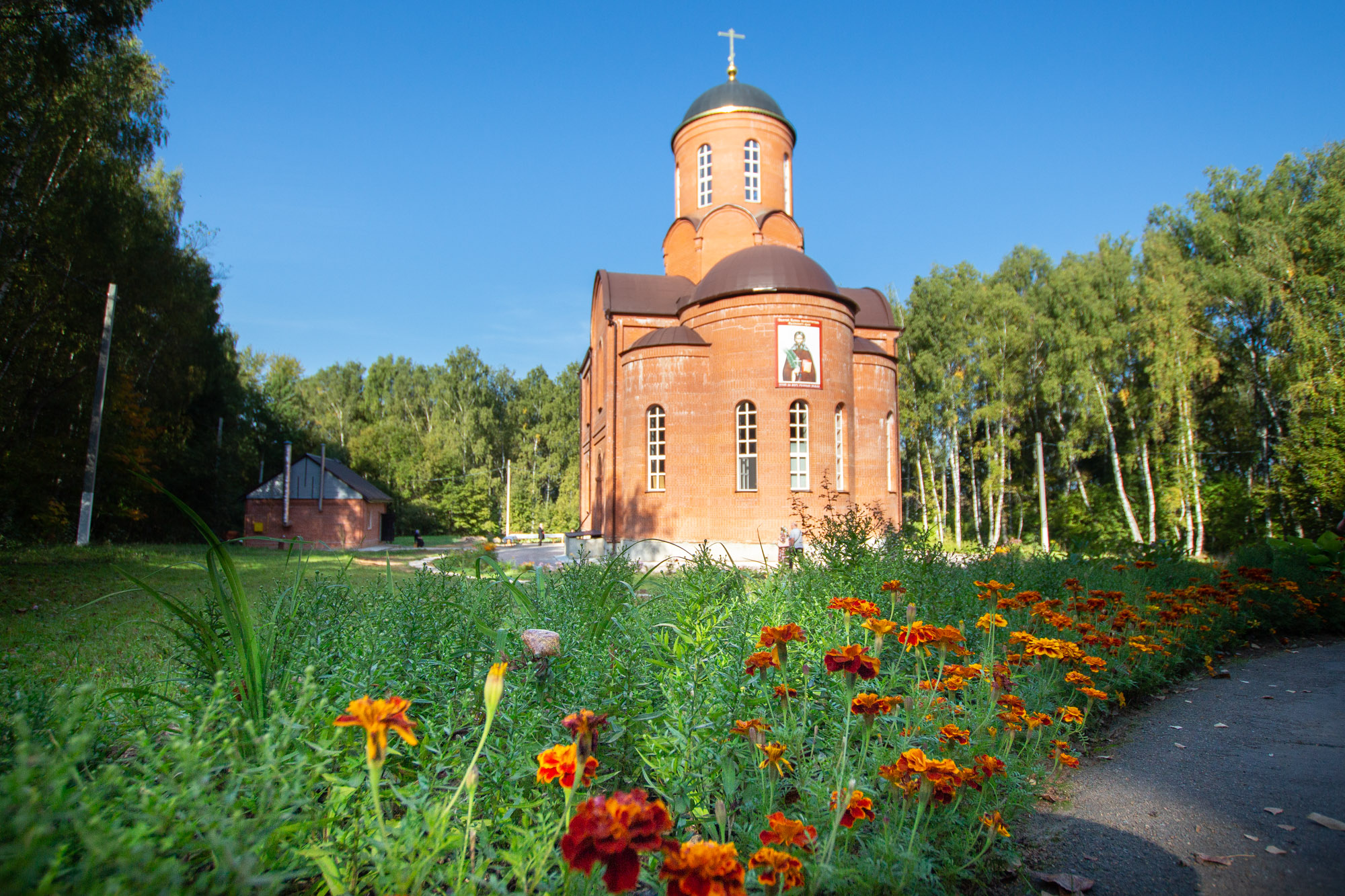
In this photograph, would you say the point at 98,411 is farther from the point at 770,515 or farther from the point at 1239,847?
the point at 1239,847

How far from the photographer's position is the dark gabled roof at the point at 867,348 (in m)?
20.5

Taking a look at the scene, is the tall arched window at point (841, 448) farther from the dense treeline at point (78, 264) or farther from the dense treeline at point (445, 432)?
the dense treeline at point (445, 432)

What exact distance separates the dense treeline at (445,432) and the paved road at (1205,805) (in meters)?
35.3

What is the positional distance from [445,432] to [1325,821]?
Answer: 4399cm

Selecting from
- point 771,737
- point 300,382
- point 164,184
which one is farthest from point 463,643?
point 300,382

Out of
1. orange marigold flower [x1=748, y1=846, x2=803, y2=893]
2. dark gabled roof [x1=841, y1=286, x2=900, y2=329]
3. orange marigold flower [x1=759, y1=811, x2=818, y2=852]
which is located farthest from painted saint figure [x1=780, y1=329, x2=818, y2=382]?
orange marigold flower [x1=748, y1=846, x2=803, y2=893]

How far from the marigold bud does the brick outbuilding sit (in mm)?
29529

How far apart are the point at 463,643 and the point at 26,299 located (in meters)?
17.3

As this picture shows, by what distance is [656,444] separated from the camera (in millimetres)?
18578

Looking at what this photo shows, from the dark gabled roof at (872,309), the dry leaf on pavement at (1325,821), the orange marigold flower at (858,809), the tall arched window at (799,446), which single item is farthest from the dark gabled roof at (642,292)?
the orange marigold flower at (858,809)

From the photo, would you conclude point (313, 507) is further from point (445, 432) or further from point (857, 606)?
point (857, 606)

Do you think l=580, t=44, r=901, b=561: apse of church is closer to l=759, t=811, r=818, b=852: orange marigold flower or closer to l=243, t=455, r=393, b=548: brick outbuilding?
l=759, t=811, r=818, b=852: orange marigold flower

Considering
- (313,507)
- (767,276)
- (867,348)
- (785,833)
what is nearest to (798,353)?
(767,276)

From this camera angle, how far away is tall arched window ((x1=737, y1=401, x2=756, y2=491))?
17.3 metres
